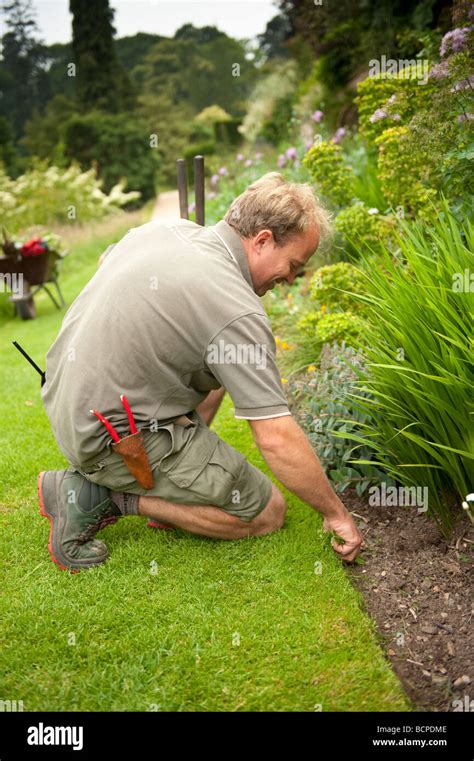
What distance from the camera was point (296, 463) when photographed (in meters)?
2.53

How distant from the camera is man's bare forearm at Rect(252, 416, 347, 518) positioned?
8.24 ft

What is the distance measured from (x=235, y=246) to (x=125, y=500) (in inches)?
50.3

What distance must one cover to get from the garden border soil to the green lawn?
0.27ft

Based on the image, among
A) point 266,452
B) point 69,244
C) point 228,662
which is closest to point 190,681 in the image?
point 228,662

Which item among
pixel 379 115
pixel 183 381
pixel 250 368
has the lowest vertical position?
pixel 183 381

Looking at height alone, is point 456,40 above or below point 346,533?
above

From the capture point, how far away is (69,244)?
41.9 ft

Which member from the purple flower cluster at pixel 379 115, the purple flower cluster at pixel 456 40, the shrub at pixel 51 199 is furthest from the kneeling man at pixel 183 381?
the shrub at pixel 51 199

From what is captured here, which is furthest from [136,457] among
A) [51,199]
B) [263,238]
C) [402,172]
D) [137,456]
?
[51,199]

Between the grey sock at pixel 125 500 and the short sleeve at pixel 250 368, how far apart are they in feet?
2.83

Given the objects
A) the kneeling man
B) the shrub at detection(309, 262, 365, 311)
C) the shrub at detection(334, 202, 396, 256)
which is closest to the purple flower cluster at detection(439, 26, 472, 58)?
the shrub at detection(334, 202, 396, 256)

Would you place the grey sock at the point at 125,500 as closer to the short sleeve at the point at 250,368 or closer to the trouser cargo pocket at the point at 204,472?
the trouser cargo pocket at the point at 204,472

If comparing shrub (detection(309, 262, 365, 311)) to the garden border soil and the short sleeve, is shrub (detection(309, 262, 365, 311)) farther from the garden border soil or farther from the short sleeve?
the short sleeve

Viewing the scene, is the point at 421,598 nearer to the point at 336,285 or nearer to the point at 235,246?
the point at 235,246
